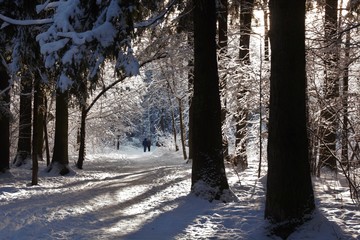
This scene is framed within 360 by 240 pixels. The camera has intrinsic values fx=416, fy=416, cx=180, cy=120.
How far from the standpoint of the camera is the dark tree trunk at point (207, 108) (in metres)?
8.87

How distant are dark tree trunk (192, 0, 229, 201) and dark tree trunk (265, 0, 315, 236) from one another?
3105mm

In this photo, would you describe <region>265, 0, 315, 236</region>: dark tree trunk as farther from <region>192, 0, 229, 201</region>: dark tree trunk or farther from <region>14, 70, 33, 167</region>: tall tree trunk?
<region>14, 70, 33, 167</region>: tall tree trunk

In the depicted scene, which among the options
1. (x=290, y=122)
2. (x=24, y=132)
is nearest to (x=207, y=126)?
(x=290, y=122)

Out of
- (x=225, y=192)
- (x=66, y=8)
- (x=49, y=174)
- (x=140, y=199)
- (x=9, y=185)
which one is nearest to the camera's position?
(x=66, y=8)

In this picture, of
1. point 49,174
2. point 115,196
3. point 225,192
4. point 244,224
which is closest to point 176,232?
point 244,224

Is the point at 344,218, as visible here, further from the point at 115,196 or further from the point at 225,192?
the point at 115,196

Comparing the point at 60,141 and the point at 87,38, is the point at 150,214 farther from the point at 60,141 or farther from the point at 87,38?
the point at 60,141

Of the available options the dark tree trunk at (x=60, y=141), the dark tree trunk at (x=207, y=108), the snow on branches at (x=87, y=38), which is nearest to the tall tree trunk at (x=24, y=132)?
the dark tree trunk at (x=60, y=141)

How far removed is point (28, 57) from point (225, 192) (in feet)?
19.2

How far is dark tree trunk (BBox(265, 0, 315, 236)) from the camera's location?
5.73 meters

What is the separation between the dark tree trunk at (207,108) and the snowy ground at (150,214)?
0.61m

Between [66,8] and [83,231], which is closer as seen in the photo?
[83,231]

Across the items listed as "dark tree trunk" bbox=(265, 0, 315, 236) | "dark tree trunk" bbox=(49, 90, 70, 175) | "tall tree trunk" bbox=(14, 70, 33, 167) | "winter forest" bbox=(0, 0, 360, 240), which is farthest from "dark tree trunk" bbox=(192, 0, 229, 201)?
"tall tree trunk" bbox=(14, 70, 33, 167)

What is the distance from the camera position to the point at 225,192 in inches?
345
